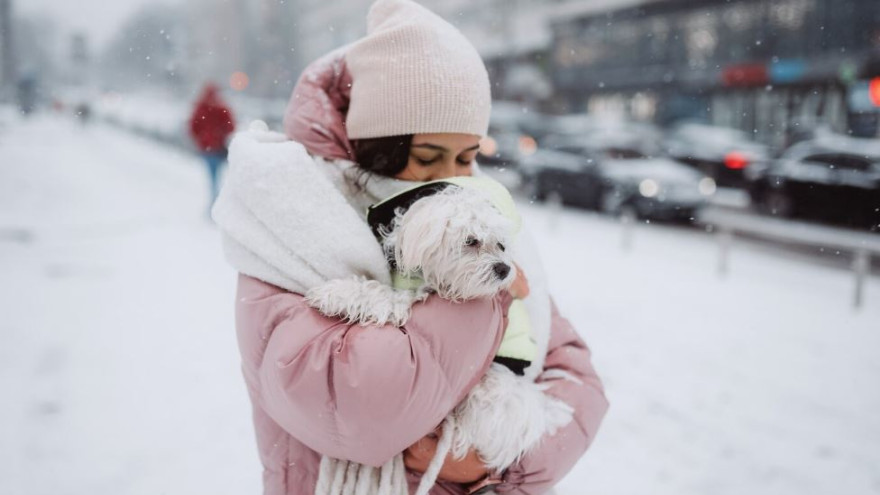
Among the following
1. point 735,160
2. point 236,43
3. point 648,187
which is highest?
point 236,43

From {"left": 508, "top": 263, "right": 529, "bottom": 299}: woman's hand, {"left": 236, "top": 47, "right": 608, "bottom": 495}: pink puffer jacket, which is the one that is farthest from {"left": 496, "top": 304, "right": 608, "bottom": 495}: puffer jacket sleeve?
{"left": 508, "top": 263, "right": 529, "bottom": 299}: woman's hand

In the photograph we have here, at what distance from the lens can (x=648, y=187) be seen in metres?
13.2

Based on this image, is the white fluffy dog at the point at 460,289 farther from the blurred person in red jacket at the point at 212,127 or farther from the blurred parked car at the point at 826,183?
the blurred parked car at the point at 826,183

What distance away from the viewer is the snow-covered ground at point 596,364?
3.47 metres

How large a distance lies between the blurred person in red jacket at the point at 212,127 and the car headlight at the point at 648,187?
349 inches

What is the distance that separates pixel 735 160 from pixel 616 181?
572cm

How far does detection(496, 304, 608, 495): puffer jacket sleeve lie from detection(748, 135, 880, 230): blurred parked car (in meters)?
12.3

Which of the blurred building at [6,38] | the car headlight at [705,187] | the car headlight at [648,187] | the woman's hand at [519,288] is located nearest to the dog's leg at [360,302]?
the woman's hand at [519,288]

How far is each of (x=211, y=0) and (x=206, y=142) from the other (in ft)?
163

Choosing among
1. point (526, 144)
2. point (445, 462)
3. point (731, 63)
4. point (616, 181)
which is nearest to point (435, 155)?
point (445, 462)

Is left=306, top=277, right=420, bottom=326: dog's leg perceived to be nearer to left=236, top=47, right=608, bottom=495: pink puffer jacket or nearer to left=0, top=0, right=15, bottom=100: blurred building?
left=236, top=47, right=608, bottom=495: pink puffer jacket

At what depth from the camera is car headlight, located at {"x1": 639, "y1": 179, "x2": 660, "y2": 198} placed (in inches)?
516

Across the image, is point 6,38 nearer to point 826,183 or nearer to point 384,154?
point 826,183

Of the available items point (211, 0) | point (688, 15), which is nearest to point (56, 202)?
point (688, 15)
